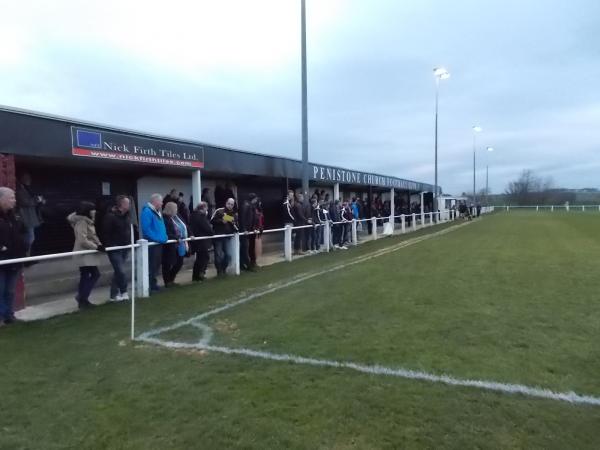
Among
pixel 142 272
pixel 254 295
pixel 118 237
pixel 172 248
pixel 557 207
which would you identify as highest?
pixel 118 237

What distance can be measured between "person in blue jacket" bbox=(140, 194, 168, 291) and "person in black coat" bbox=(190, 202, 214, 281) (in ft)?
3.98

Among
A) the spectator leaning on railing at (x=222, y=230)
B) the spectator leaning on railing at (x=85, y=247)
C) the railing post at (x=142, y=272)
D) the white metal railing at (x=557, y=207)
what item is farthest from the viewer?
the white metal railing at (x=557, y=207)

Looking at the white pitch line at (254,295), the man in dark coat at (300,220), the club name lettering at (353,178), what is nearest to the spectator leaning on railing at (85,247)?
the white pitch line at (254,295)

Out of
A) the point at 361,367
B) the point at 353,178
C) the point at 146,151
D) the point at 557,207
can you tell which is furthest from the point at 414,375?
the point at 557,207

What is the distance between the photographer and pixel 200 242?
33.0 feet

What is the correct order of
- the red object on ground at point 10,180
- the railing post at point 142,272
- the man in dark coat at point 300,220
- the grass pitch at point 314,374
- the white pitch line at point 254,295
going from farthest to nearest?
the man in dark coat at point 300,220 < the railing post at point 142,272 < the red object on ground at point 10,180 < the white pitch line at point 254,295 < the grass pitch at point 314,374

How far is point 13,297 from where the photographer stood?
6695mm

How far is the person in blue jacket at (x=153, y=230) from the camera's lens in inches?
343

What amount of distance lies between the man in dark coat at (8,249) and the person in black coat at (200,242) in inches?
149

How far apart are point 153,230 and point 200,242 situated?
1.41 meters

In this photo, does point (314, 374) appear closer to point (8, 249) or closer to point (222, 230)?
point (8, 249)

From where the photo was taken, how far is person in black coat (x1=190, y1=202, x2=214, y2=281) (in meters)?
10.1

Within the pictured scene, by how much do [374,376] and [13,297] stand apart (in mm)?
5069

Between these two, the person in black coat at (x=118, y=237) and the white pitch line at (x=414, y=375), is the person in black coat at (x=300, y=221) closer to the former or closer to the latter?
the person in black coat at (x=118, y=237)
